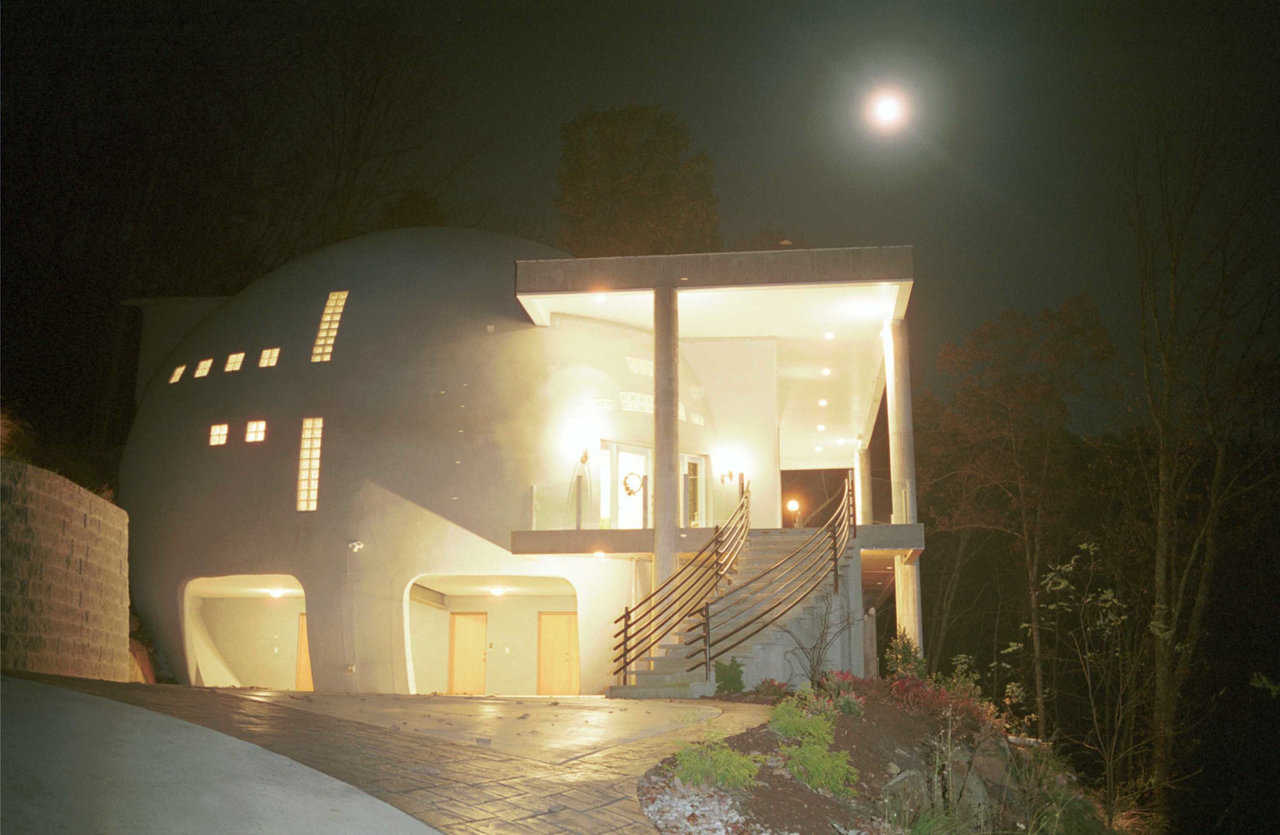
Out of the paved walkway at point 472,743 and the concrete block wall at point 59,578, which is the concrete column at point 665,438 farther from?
the concrete block wall at point 59,578

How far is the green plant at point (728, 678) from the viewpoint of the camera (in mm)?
14090

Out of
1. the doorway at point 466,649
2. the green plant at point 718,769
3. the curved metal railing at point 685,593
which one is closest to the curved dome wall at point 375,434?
the curved metal railing at point 685,593

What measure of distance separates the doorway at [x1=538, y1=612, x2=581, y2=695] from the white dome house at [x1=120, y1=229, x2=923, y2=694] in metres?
1.36

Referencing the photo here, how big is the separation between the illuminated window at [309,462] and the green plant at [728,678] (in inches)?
408


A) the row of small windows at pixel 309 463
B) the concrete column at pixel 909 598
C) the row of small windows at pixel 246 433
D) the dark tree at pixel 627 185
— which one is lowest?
the concrete column at pixel 909 598

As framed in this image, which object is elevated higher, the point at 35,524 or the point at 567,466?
the point at 567,466

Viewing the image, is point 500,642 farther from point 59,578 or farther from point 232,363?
point 59,578

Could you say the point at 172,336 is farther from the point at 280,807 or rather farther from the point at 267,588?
the point at 280,807

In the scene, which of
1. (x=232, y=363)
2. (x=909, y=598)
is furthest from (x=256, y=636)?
(x=909, y=598)

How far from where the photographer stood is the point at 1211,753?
29.8m

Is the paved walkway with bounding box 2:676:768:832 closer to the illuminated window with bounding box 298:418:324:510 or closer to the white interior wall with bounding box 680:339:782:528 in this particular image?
the illuminated window with bounding box 298:418:324:510

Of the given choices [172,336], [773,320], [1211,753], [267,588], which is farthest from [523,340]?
[1211,753]

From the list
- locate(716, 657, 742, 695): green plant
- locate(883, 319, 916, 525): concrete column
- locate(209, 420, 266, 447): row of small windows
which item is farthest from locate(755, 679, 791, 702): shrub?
locate(209, 420, 266, 447): row of small windows

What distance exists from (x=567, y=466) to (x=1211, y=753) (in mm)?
20757
